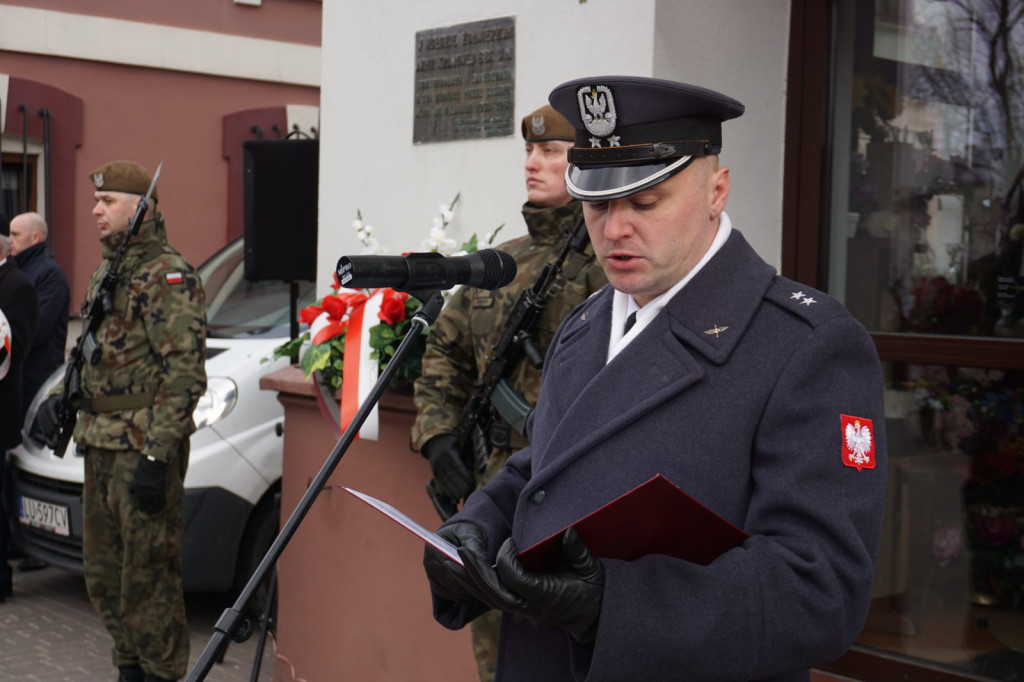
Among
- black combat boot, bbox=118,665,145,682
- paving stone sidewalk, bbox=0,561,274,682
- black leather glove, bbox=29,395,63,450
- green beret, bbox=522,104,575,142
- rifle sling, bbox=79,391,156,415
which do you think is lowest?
paving stone sidewalk, bbox=0,561,274,682

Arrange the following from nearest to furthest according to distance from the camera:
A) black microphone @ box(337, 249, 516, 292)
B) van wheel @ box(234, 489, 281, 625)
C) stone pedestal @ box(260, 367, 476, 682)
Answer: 1. black microphone @ box(337, 249, 516, 292)
2. stone pedestal @ box(260, 367, 476, 682)
3. van wheel @ box(234, 489, 281, 625)

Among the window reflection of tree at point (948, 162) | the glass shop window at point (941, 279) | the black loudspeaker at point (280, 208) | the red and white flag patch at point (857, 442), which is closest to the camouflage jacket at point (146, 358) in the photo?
the black loudspeaker at point (280, 208)

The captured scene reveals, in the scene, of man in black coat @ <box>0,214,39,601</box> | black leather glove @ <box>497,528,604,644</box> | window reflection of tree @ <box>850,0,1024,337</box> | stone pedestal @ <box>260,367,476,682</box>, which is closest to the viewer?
black leather glove @ <box>497,528,604,644</box>

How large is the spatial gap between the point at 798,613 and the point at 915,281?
2324mm

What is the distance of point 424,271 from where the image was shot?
2307 mm

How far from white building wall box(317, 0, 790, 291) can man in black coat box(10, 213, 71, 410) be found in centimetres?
329

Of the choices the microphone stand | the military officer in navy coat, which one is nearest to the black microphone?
the microphone stand

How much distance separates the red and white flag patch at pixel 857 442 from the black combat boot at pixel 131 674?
4.42 m

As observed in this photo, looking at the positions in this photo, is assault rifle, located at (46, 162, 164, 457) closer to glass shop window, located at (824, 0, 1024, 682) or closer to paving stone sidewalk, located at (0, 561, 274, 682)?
paving stone sidewalk, located at (0, 561, 274, 682)

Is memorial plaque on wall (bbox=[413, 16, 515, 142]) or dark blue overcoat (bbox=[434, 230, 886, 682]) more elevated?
memorial plaque on wall (bbox=[413, 16, 515, 142])

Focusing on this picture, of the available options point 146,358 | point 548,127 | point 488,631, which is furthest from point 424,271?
point 146,358

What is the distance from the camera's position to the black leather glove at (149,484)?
514 cm

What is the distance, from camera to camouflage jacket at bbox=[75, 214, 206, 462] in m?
5.25

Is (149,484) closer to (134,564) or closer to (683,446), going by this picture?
(134,564)
